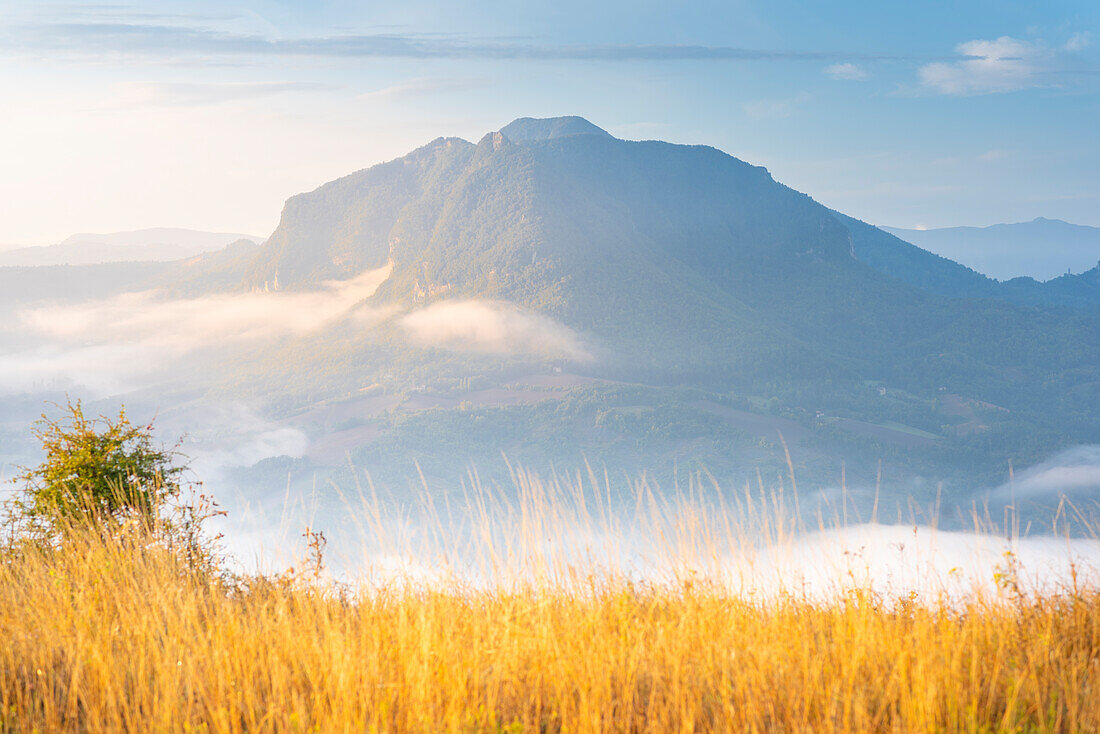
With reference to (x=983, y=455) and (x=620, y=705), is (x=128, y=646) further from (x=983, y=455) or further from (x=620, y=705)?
(x=983, y=455)

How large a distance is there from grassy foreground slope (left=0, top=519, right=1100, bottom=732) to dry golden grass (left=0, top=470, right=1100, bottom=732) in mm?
16

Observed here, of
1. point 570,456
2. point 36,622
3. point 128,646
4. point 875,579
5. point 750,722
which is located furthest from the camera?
point 570,456

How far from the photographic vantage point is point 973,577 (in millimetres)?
4703

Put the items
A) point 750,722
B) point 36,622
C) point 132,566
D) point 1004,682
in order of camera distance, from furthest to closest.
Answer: point 132,566 → point 36,622 → point 1004,682 → point 750,722

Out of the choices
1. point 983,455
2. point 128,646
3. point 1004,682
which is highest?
point 128,646

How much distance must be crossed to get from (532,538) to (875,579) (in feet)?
7.58

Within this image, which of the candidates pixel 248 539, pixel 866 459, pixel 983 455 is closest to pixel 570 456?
pixel 866 459

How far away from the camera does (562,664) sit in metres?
3.55

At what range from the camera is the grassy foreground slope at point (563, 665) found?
3346 mm

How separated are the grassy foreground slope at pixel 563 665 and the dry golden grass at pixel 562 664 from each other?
0.02m

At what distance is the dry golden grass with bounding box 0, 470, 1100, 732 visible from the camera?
Result: 3.35 metres

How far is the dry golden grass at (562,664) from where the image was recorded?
335 cm

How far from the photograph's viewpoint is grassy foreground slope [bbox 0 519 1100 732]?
132 inches

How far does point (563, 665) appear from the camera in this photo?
3.55m
